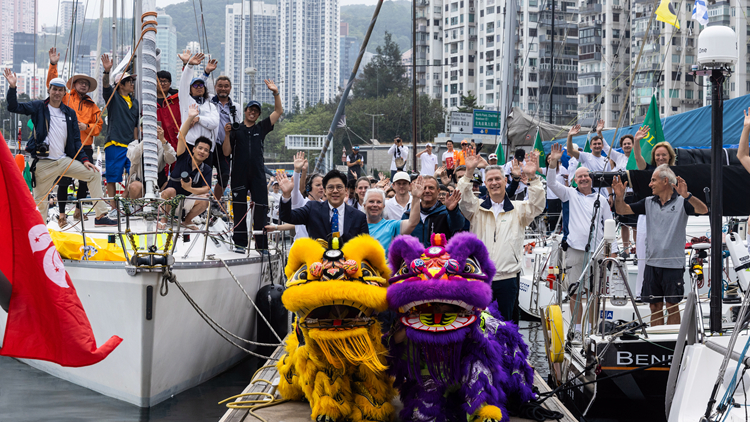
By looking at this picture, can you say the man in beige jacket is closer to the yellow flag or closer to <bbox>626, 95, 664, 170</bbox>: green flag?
<bbox>626, 95, 664, 170</bbox>: green flag

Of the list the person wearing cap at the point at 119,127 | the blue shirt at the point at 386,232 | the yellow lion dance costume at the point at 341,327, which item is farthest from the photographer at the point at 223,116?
the yellow lion dance costume at the point at 341,327

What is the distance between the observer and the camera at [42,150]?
9273 mm

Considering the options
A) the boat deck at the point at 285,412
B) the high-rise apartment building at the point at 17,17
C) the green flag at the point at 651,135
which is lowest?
the boat deck at the point at 285,412

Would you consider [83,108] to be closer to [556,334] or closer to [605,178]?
[605,178]

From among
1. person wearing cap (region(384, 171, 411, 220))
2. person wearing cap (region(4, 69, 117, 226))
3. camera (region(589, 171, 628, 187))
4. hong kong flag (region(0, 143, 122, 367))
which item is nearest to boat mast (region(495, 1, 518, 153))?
camera (region(589, 171, 628, 187))

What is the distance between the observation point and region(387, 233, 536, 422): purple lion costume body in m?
4.20

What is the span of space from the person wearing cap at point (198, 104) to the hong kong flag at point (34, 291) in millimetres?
5718

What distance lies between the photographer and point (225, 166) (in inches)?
370

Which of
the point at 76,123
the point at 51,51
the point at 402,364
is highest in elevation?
the point at 51,51

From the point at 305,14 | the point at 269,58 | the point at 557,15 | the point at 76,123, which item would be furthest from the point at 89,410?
the point at 305,14

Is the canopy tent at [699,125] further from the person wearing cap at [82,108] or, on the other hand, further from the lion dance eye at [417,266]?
the lion dance eye at [417,266]

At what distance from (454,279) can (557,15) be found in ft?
267

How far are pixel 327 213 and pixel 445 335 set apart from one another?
7.17 feet

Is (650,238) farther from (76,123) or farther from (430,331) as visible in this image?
(76,123)
